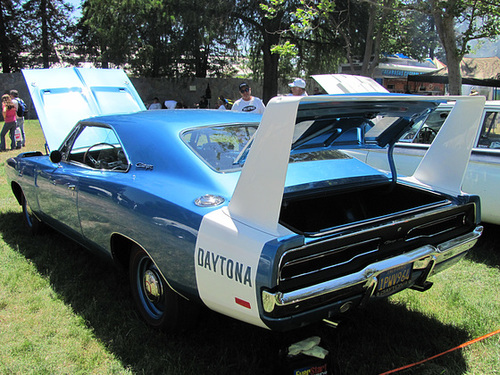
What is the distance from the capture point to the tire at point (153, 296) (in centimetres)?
272

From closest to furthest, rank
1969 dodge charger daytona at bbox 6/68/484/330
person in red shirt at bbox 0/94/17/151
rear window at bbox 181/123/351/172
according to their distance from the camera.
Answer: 1. 1969 dodge charger daytona at bbox 6/68/484/330
2. rear window at bbox 181/123/351/172
3. person in red shirt at bbox 0/94/17/151

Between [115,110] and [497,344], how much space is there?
18.4 feet

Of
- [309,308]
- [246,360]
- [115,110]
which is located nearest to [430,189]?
[309,308]

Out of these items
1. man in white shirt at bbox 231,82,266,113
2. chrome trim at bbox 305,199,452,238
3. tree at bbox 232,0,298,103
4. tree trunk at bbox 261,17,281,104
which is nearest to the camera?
chrome trim at bbox 305,199,452,238

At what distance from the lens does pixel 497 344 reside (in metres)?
2.80

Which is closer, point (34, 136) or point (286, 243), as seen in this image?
point (286, 243)

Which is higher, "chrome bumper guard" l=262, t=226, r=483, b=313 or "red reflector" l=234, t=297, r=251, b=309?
"chrome bumper guard" l=262, t=226, r=483, b=313

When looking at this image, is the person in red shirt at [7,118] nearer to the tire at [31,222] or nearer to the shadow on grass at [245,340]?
the tire at [31,222]

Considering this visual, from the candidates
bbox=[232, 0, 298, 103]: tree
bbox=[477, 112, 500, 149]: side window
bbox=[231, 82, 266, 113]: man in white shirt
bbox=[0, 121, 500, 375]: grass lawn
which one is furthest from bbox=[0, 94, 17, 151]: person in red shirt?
bbox=[477, 112, 500, 149]: side window

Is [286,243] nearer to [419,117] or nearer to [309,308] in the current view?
[309,308]

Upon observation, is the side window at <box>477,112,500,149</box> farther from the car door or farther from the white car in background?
the car door

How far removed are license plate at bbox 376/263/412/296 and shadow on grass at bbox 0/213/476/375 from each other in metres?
0.49

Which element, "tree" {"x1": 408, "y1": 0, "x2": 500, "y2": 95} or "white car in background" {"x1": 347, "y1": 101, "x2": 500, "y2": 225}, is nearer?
"white car in background" {"x1": 347, "y1": 101, "x2": 500, "y2": 225}

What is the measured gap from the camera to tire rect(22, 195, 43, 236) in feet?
15.7
